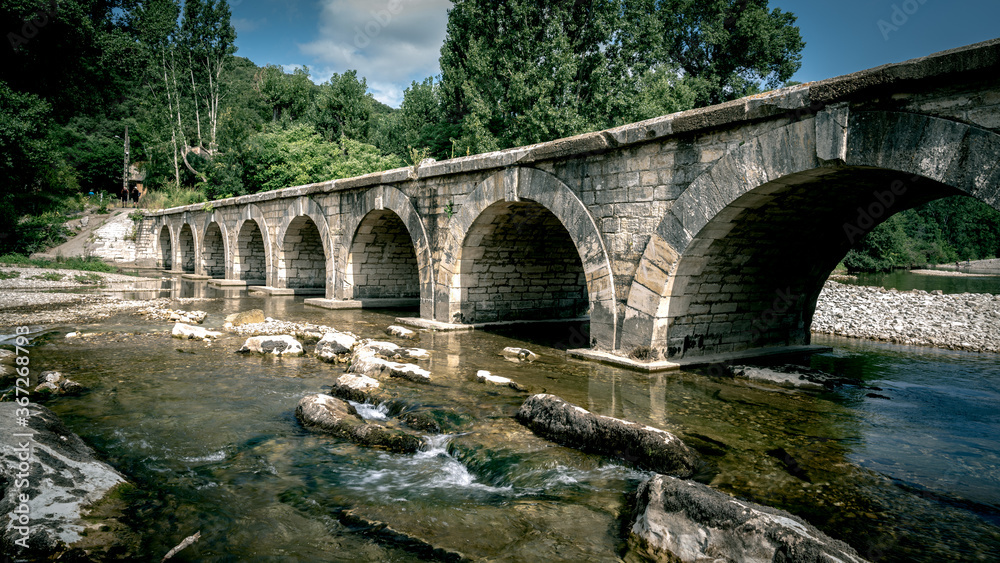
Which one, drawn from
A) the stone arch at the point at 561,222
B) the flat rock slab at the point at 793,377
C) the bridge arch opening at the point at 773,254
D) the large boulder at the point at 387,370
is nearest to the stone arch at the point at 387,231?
the stone arch at the point at 561,222

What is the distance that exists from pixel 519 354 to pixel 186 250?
23.0m

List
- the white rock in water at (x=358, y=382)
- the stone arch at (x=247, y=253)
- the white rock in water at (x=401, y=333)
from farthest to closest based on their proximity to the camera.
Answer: the stone arch at (x=247, y=253) → the white rock in water at (x=401, y=333) → the white rock in water at (x=358, y=382)

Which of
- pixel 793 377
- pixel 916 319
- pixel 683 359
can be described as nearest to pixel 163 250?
pixel 683 359

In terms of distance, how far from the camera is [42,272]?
58.0ft

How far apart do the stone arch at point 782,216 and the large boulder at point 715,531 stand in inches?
122

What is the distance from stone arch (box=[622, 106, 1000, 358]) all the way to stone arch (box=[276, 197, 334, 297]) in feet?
34.9

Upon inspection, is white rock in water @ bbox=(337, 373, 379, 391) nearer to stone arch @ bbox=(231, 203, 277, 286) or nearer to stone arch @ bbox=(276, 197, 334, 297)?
stone arch @ bbox=(276, 197, 334, 297)

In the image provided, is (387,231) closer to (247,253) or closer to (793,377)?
(247,253)

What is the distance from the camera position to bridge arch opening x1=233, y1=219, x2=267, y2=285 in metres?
19.2

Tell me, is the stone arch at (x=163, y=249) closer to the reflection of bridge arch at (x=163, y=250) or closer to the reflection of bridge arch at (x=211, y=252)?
the reflection of bridge arch at (x=163, y=250)

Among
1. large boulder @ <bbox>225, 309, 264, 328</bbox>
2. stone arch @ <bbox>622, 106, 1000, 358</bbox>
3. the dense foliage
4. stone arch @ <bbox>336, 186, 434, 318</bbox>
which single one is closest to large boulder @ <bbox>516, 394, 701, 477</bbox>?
stone arch @ <bbox>622, 106, 1000, 358</bbox>

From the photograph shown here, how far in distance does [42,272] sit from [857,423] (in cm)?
2185

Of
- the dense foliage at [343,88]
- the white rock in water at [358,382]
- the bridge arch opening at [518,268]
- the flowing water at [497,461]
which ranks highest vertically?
the dense foliage at [343,88]

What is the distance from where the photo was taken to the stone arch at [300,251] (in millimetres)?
15250
